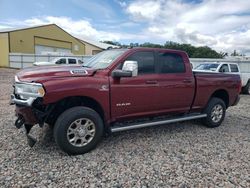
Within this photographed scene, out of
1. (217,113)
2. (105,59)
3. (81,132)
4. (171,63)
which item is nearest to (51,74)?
(81,132)

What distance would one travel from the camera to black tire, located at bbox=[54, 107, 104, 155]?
3982 mm

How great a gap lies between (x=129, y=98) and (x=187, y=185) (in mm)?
1914

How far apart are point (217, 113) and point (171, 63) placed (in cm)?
203

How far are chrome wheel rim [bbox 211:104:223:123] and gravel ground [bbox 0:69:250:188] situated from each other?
634mm

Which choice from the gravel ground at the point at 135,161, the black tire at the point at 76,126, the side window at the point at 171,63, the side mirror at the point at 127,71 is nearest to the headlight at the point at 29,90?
the black tire at the point at 76,126

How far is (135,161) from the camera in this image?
4.03 metres

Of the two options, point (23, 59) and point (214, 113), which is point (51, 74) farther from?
point (23, 59)

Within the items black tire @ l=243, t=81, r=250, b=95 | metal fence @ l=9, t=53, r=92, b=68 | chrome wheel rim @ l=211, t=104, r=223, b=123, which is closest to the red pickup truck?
chrome wheel rim @ l=211, t=104, r=223, b=123

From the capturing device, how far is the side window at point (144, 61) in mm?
4861

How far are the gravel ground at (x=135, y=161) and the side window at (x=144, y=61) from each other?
1.44 metres

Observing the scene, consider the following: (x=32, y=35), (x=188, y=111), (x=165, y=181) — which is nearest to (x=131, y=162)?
(x=165, y=181)

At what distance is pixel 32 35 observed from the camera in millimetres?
33188

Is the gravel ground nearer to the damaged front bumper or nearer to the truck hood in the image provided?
the damaged front bumper

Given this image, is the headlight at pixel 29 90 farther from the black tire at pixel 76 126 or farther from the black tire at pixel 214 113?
the black tire at pixel 214 113
